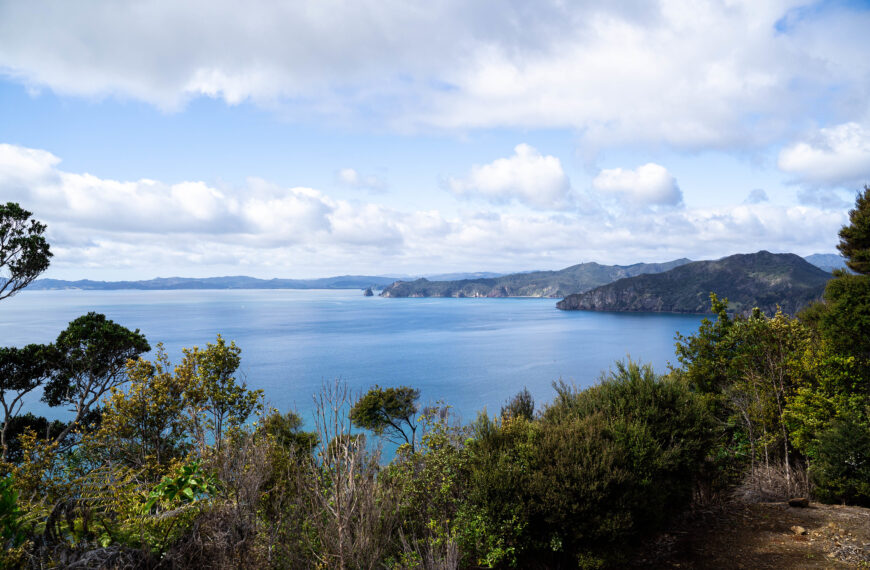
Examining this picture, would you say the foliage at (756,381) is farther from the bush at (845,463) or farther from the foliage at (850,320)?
the bush at (845,463)

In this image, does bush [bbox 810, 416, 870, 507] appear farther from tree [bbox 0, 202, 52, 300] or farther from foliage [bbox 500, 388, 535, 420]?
tree [bbox 0, 202, 52, 300]

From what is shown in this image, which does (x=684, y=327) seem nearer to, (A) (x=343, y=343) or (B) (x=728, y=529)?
(A) (x=343, y=343)

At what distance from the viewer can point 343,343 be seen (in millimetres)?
101688

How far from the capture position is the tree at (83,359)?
22156 mm

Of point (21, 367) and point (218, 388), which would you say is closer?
point (218, 388)

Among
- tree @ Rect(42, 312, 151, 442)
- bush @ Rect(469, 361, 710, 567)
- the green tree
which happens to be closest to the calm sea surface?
tree @ Rect(42, 312, 151, 442)

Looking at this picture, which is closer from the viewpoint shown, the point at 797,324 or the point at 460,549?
the point at 460,549

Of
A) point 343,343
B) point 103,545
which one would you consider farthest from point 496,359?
point 103,545

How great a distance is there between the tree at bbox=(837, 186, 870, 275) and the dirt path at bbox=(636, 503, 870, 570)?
15.1 m

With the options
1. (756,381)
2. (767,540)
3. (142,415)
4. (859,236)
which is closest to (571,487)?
(767,540)

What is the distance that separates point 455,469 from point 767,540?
25.0 ft

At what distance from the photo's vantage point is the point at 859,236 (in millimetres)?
22875

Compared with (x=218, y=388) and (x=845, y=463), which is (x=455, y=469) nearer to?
(x=218, y=388)

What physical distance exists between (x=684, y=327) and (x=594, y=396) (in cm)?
13358
